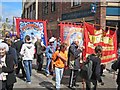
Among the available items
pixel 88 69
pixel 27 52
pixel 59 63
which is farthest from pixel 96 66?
pixel 27 52

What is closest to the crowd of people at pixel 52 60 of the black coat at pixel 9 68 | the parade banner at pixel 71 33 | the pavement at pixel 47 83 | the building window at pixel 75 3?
the black coat at pixel 9 68

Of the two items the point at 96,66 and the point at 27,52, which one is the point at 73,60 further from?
the point at 96,66

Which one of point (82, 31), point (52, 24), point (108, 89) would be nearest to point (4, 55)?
point (108, 89)

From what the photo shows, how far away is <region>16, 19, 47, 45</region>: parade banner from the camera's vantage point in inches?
535

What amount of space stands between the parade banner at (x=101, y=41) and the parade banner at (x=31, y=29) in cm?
328

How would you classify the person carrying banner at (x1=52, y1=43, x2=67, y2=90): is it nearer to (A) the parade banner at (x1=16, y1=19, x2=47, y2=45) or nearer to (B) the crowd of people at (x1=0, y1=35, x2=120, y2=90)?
(B) the crowd of people at (x1=0, y1=35, x2=120, y2=90)

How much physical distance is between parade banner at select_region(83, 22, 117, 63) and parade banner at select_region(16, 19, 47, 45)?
328 centimetres

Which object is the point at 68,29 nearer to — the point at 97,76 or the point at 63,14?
the point at 97,76

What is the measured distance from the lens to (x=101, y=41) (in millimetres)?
11914

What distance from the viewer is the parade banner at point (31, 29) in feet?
44.6

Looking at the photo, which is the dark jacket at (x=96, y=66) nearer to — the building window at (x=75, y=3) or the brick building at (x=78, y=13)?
the brick building at (x=78, y=13)

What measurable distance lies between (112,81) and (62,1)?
17.2 meters

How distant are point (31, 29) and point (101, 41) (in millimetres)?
3666

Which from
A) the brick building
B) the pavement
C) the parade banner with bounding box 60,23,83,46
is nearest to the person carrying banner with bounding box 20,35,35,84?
the pavement
